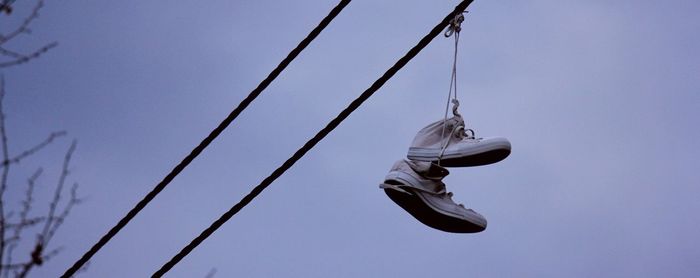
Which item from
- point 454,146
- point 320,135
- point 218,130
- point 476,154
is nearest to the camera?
point 320,135

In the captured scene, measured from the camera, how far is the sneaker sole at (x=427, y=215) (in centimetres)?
409

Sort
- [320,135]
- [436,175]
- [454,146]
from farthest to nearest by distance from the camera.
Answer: [436,175]
[454,146]
[320,135]

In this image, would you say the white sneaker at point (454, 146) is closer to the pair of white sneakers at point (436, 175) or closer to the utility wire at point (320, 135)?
the pair of white sneakers at point (436, 175)

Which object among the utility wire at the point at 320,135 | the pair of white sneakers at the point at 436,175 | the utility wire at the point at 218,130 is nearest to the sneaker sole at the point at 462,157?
the pair of white sneakers at the point at 436,175

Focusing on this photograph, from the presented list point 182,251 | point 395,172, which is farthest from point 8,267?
point 395,172

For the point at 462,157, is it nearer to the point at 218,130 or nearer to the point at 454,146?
the point at 454,146

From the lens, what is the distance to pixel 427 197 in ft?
13.4

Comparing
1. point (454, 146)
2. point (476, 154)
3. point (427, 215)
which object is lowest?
point (427, 215)

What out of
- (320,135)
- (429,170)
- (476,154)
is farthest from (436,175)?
(320,135)

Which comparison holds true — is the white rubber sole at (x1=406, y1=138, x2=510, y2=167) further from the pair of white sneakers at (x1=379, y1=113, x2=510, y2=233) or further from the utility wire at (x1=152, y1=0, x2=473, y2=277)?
the utility wire at (x1=152, y1=0, x2=473, y2=277)

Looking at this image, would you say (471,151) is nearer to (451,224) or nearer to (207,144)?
(451,224)

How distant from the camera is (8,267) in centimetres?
301

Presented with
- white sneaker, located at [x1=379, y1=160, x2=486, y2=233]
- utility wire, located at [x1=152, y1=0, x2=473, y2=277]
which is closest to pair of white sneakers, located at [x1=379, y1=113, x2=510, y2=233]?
white sneaker, located at [x1=379, y1=160, x2=486, y2=233]

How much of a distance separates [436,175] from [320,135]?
1.43 m
